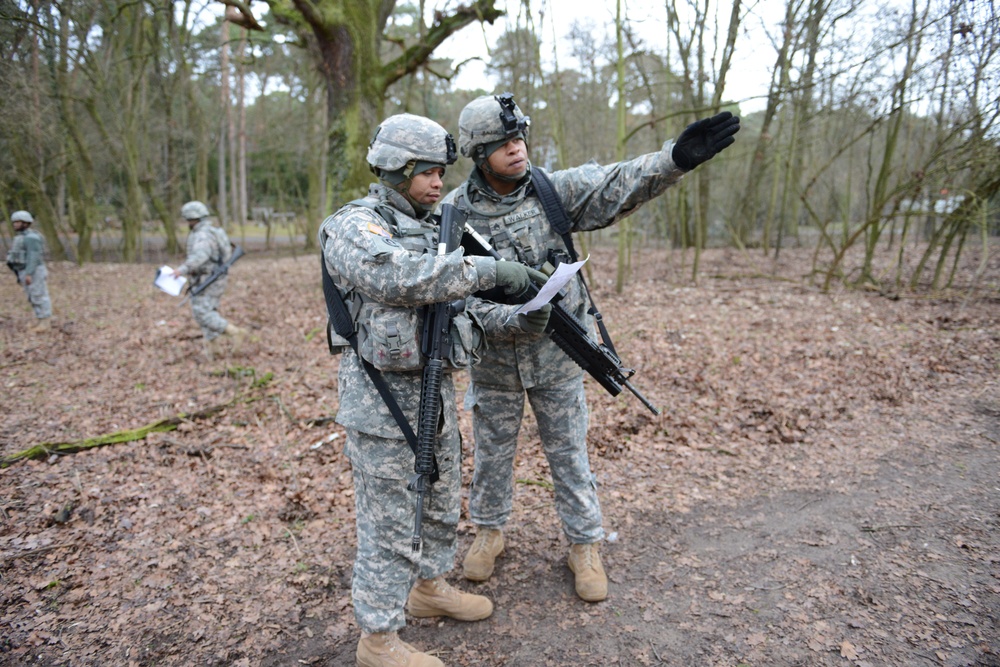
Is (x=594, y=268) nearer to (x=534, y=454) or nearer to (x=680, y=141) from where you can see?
(x=534, y=454)

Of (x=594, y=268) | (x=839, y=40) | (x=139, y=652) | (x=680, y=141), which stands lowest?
(x=139, y=652)

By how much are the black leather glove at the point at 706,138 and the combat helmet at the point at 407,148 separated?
1.07 m

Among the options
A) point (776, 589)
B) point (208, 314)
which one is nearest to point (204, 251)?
point (208, 314)

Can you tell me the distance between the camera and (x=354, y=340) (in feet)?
8.66

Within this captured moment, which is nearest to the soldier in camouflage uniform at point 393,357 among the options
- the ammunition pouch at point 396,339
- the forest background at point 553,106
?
the ammunition pouch at point 396,339

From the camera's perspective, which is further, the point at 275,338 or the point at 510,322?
the point at 275,338

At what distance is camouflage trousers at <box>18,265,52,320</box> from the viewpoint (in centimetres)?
985

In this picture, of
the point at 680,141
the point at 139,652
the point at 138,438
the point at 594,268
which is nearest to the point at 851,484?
the point at 680,141

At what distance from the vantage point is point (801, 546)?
3445mm

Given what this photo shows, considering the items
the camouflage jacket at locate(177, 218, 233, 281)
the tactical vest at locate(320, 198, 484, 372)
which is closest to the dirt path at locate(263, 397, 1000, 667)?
the tactical vest at locate(320, 198, 484, 372)

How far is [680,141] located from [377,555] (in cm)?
231

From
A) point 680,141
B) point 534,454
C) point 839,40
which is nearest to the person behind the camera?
point 680,141

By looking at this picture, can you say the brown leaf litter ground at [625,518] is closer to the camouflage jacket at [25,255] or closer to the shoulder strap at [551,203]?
the shoulder strap at [551,203]

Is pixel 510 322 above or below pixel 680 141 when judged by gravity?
below
